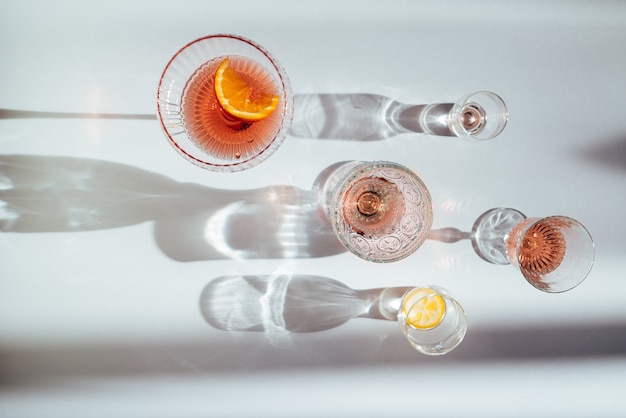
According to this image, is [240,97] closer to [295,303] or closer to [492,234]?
[295,303]

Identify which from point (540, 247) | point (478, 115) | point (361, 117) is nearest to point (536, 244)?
point (540, 247)

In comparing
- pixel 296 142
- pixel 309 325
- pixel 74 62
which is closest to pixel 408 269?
pixel 309 325

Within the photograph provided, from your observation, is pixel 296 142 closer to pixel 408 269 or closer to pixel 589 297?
pixel 408 269

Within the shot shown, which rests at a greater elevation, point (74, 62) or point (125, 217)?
point (74, 62)

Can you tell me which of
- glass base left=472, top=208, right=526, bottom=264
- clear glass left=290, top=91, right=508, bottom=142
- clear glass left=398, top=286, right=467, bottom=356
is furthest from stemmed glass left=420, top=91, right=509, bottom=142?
clear glass left=398, top=286, right=467, bottom=356

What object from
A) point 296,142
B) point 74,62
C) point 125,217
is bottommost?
point 125,217
